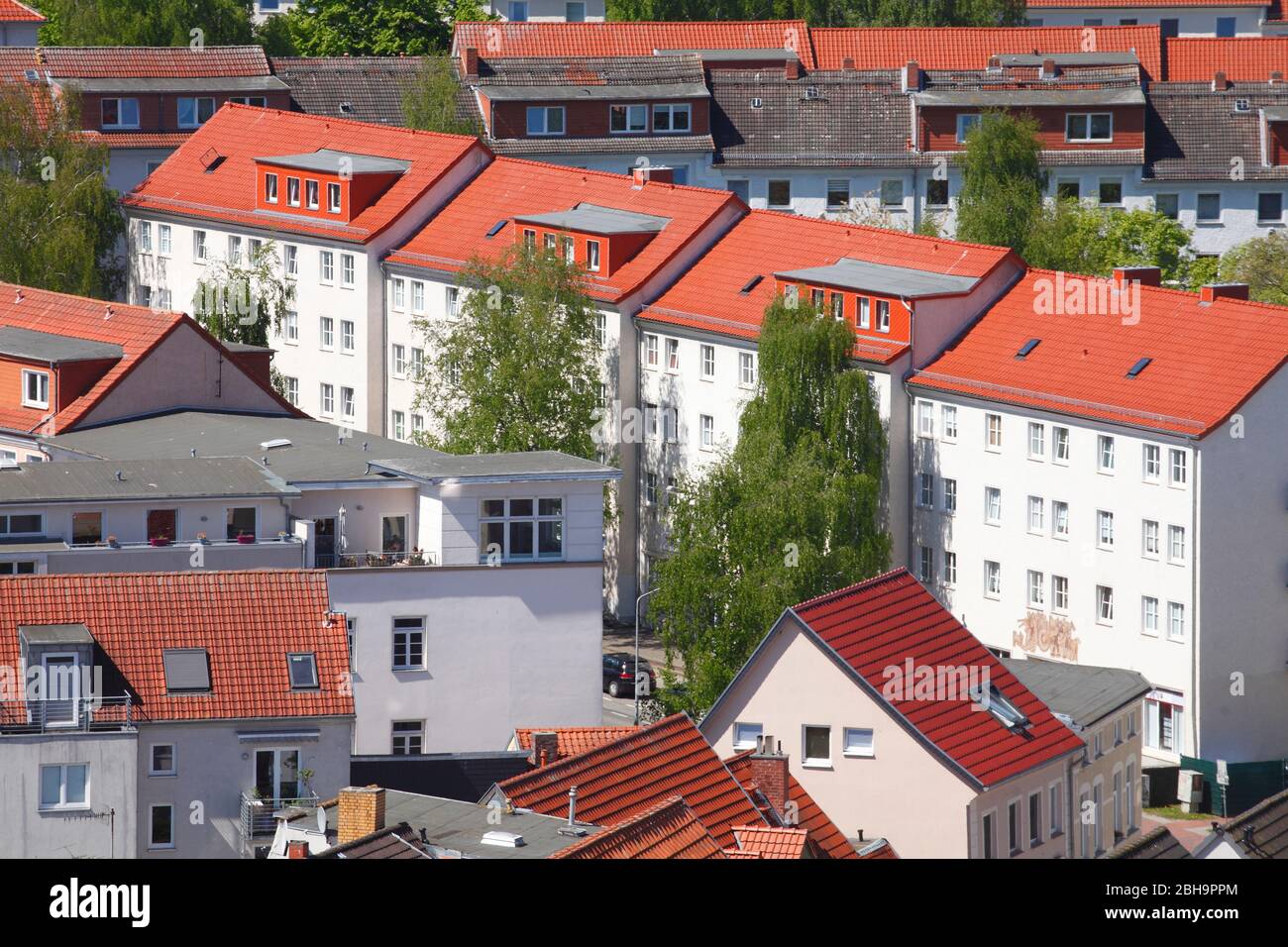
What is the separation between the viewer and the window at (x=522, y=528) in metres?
56.9

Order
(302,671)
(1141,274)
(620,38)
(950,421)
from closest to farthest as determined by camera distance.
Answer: (302,671) < (950,421) < (1141,274) < (620,38)

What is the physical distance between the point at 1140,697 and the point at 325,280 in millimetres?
39866

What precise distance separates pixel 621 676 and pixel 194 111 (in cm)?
4486

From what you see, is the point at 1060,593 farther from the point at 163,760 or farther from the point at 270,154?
the point at 270,154

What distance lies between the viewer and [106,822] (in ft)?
136

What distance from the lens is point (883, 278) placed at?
7806 centimetres

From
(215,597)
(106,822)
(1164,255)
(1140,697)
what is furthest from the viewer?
(1164,255)

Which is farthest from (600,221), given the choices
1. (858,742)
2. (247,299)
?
(858,742)

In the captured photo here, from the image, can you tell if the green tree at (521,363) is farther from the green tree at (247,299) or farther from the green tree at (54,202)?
the green tree at (54,202)

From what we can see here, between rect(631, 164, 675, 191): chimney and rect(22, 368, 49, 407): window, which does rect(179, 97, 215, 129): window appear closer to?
rect(631, 164, 675, 191): chimney

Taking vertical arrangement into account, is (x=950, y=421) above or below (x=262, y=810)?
above

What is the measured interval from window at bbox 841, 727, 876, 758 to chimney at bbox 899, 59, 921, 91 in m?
68.5
